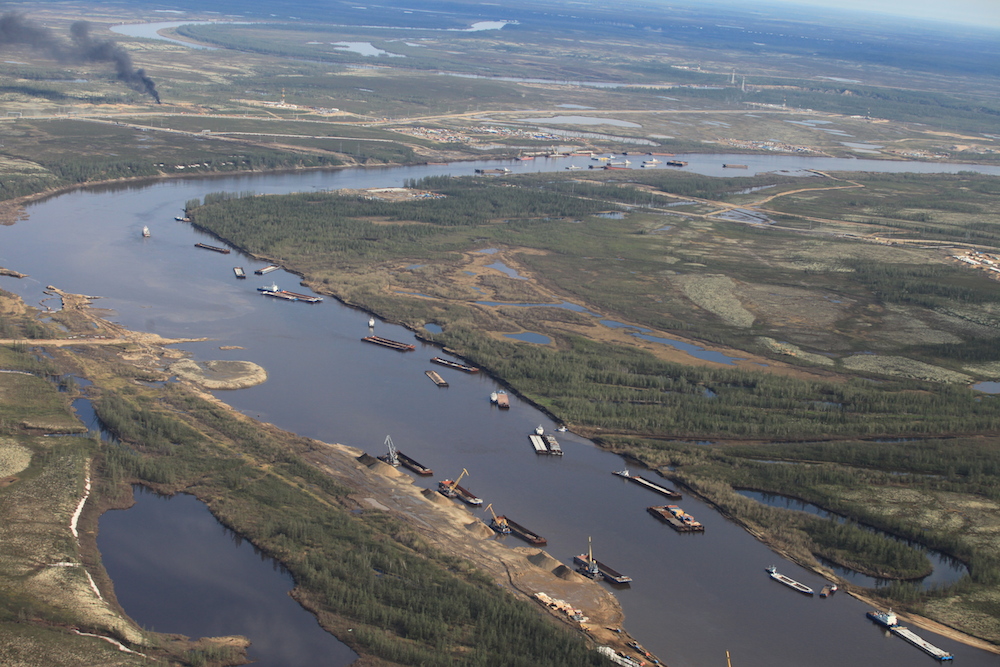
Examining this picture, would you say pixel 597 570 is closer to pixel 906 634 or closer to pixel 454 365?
pixel 906 634

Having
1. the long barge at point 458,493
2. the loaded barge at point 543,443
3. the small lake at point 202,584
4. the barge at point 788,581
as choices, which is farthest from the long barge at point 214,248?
the barge at point 788,581

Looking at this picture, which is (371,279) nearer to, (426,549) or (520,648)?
(426,549)

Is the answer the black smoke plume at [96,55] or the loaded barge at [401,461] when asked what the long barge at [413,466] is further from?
the black smoke plume at [96,55]

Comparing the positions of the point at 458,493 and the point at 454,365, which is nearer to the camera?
the point at 458,493

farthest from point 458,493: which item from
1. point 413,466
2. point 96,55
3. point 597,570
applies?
point 96,55

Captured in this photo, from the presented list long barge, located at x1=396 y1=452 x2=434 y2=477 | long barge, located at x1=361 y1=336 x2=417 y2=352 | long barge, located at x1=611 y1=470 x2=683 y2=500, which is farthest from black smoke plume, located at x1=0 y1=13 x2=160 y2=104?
long barge, located at x1=611 y1=470 x2=683 y2=500

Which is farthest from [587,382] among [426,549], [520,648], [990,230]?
[990,230]

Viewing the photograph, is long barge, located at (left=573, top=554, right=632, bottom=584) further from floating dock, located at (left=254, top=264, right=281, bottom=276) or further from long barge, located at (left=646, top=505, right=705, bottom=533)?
floating dock, located at (left=254, top=264, right=281, bottom=276)

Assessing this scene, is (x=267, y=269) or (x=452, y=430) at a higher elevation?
(x=267, y=269)

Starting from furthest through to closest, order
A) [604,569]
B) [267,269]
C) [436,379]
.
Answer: [267,269], [436,379], [604,569]
